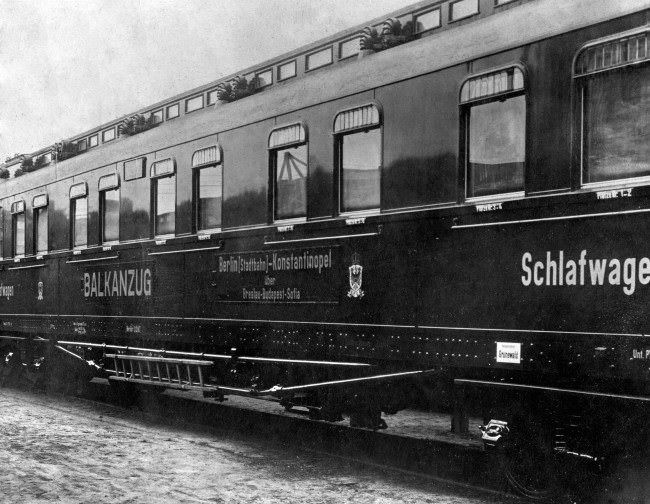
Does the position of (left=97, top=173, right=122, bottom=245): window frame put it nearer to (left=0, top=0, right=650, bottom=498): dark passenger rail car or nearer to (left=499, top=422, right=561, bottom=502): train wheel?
(left=0, top=0, right=650, bottom=498): dark passenger rail car

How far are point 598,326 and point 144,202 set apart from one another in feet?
21.2

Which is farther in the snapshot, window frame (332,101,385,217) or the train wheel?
window frame (332,101,385,217)

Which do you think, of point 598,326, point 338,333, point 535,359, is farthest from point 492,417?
point 338,333

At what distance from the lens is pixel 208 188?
904 centimetres

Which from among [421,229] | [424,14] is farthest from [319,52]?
[421,229]

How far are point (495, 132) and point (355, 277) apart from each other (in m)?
1.73

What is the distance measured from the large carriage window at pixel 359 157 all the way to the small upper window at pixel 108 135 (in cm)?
536

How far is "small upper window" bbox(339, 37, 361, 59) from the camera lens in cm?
744

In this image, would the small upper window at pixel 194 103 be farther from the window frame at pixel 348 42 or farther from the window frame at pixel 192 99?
the window frame at pixel 348 42

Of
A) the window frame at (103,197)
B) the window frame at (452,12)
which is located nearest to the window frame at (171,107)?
the window frame at (103,197)

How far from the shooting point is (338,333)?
705cm

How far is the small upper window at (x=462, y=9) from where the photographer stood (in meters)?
6.32

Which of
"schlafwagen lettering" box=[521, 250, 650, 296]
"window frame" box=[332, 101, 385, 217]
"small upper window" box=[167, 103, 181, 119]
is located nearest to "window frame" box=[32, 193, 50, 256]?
"small upper window" box=[167, 103, 181, 119]

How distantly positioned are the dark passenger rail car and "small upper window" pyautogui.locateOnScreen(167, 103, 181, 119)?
0.09 ft
